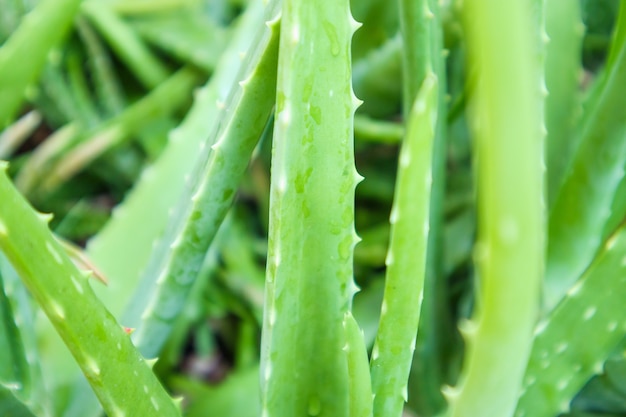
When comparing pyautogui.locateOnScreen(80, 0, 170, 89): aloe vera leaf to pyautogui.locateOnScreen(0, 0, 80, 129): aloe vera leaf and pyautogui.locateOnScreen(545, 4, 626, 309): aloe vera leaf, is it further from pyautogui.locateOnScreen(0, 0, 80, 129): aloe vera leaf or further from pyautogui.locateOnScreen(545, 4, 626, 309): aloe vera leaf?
pyautogui.locateOnScreen(545, 4, 626, 309): aloe vera leaf

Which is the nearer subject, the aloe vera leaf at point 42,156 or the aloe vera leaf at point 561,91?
the aloe vera leaf at point 561,91

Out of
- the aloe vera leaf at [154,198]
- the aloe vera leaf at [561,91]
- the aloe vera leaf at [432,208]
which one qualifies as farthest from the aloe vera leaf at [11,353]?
the aloe vera leaf at [561,91]

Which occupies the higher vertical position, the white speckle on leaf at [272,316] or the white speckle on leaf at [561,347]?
the white speckle on leaf at [272,316]

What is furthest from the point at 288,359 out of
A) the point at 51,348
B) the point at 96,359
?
the point at 51,348

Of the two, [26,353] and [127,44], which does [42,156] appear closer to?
[127,44]

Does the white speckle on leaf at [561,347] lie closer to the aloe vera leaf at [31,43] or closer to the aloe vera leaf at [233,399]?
the aloe vera leaf at [233,399]

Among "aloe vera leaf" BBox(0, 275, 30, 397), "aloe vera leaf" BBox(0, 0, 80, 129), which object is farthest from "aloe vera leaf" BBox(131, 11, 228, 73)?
"aloe vera leaf" BBox(0, 275, 30, 397)

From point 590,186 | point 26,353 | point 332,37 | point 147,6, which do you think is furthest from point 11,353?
point 147,6
